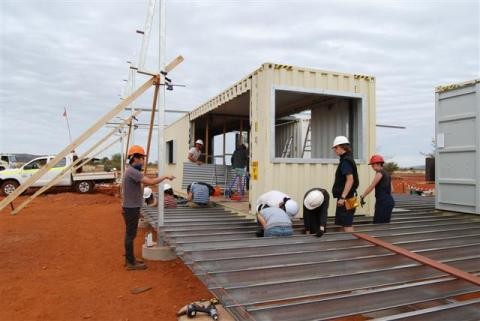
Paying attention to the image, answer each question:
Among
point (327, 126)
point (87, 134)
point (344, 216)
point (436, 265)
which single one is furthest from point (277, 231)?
point (327, 126)

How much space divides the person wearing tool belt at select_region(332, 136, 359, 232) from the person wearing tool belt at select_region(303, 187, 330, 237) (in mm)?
231

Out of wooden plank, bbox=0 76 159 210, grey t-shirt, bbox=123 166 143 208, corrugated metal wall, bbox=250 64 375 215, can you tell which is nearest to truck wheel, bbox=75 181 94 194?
wooden plank, bbox=0 76 159 210

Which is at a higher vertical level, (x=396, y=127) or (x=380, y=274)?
(x=396, y=127)

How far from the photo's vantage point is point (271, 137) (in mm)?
6270

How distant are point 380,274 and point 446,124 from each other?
5.05 meters

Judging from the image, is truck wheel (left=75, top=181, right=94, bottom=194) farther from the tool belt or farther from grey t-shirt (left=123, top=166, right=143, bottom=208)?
the tool belt

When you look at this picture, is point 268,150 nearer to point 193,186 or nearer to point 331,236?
point 331,236

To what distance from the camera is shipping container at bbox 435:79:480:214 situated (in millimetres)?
6848

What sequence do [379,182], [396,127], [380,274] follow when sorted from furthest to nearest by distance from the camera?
[396,127] → [379,182] → [380,274]

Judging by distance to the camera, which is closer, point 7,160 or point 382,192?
point 382,192

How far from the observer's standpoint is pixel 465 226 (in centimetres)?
613

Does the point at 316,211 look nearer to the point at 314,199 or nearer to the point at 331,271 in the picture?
the point at 314,199

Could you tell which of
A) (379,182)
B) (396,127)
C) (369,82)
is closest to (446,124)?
(369,82)

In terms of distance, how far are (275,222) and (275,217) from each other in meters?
0.08
